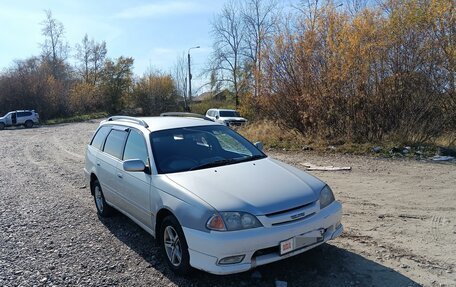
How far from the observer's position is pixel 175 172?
14.1ft

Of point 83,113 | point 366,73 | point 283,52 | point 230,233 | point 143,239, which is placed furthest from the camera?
point 83,113

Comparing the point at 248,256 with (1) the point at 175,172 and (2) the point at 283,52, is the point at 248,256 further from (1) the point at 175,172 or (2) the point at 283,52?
(2) the point at 283,52

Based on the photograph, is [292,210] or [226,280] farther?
[226,280]

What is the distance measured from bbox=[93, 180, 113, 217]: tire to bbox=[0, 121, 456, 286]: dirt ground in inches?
5.1

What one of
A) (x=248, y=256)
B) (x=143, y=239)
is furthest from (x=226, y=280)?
(x=143, y=239)

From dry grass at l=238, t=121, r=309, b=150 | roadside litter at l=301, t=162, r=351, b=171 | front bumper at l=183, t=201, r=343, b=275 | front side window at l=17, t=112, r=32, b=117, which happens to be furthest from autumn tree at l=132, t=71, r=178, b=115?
front bumper at l=183, t=201, r=343, b=275

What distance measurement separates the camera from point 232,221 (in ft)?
11.4

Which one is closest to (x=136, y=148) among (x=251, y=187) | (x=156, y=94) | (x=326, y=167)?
(x=251, y=187)

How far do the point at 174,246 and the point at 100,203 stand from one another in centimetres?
266

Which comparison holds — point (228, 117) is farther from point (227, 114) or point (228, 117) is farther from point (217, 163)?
point (217, 163)

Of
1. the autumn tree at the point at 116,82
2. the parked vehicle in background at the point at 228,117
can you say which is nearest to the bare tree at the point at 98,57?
the autumn tree at the point at 116,82

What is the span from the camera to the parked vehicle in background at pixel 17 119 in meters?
36.6

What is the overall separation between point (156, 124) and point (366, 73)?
853 cm

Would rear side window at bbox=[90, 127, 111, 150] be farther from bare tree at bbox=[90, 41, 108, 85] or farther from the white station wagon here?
bare tree at bbox=[90, 41, 108, 85]
